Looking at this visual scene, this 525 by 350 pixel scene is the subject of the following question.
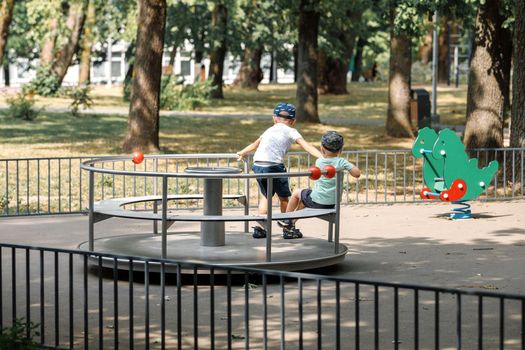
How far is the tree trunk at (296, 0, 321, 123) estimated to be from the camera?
35.1 meters

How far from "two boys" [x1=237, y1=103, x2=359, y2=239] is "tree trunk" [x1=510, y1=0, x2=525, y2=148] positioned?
7316mm

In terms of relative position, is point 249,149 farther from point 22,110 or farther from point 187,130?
point 22,110

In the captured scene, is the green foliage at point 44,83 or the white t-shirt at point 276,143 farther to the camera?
the green foliage at point 44,83

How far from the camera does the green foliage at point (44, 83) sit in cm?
4950

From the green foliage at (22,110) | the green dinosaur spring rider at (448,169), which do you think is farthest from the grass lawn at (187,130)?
the green dinosaur spring rider at (448,169)

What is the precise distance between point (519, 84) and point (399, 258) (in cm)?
776

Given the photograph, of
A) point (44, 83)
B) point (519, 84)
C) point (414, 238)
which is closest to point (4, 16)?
point (44, 83)

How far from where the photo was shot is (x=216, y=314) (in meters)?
10.1

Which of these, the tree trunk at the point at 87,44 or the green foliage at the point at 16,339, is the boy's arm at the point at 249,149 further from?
the tree trunk at the point at 87,44

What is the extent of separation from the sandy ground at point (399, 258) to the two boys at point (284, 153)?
2.32 ft

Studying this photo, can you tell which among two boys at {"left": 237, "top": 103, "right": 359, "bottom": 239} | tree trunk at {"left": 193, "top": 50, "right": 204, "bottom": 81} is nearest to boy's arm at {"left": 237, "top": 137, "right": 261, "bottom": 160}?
two boys at {"left": 237, "top": 103, "right": 359, "bottom": 239}

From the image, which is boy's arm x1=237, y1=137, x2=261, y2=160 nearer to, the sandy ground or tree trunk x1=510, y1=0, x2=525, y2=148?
the sandy ground

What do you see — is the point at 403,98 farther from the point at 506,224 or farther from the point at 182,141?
the point at 506,224

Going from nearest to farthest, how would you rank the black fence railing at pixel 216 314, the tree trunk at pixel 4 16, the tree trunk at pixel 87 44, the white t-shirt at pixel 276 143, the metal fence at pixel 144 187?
the black fence railing at pixel 216 314
the white t-shirt at pixel 276 143
the metal fence at pixel 144 187
the tree trunk at pixel 4 16
the tree trunk at pixel 87 44
